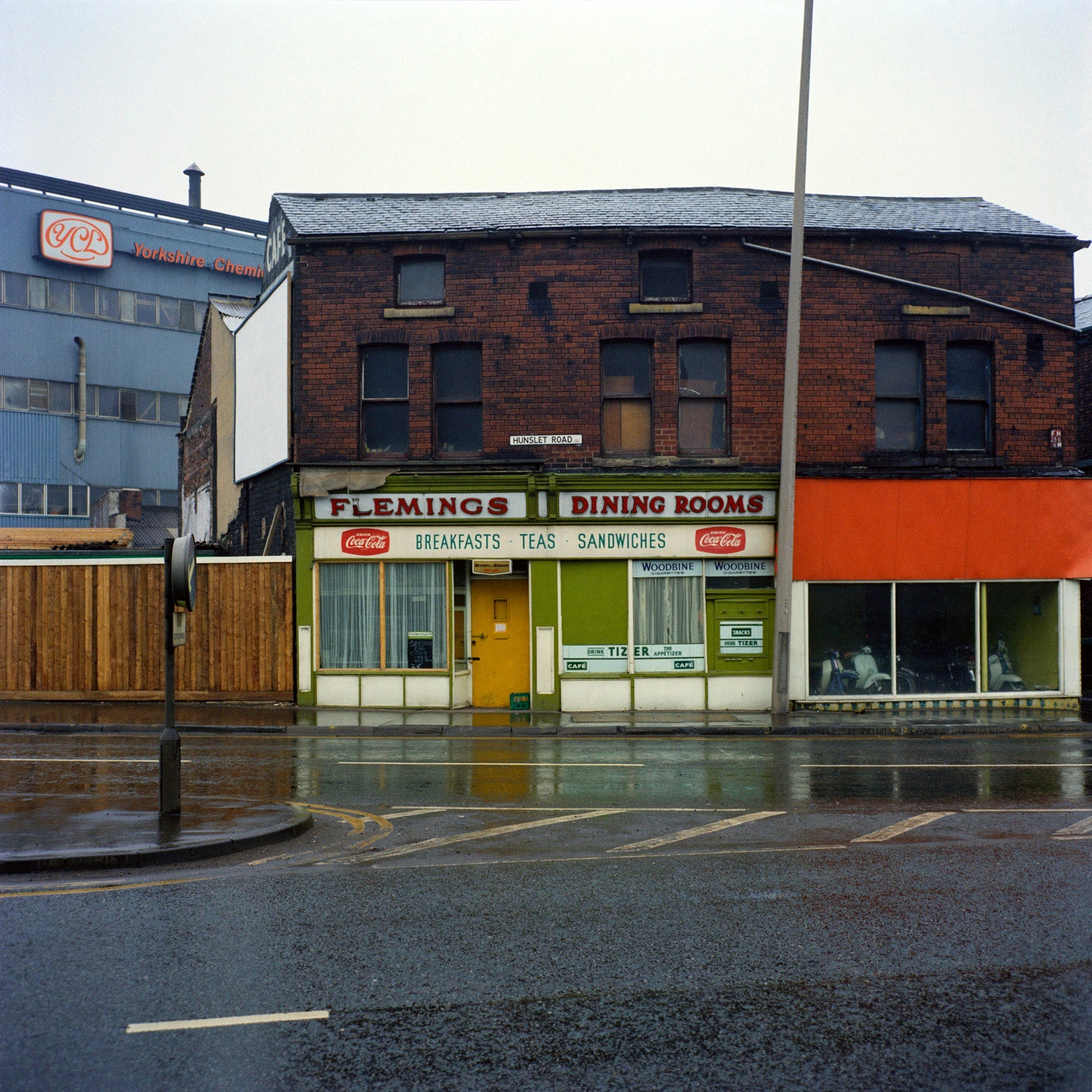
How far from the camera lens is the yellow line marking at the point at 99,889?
23.7 feet

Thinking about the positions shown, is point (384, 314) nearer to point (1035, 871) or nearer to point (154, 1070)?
point (1035, 871)

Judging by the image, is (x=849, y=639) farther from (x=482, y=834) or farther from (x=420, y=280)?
(x=482, y=834)

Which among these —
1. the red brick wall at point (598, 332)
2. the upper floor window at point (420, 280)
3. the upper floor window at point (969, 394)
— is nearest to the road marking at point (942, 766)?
the red brick wall at point (598, 332)

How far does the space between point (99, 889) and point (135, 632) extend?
Result: 13898 millimetres

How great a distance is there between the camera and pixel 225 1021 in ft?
16.5

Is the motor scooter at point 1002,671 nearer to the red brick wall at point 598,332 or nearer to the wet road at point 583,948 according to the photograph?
the red brick wall at point 598,332

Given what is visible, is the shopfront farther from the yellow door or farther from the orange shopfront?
the orange shopfront

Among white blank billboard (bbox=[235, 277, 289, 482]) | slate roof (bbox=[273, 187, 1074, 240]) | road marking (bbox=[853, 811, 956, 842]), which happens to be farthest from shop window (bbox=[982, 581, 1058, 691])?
white blank billboard (bbox=[235, 277, 289, 482])

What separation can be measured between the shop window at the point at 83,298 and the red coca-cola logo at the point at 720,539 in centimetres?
4156

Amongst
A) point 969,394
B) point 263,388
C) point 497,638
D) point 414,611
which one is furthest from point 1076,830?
point 263,388

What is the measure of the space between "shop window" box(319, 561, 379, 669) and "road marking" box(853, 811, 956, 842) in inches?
473

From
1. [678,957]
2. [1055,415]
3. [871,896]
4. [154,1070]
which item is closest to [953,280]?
[1055,415]

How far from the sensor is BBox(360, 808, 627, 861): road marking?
860cm

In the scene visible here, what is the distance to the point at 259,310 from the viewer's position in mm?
23062
